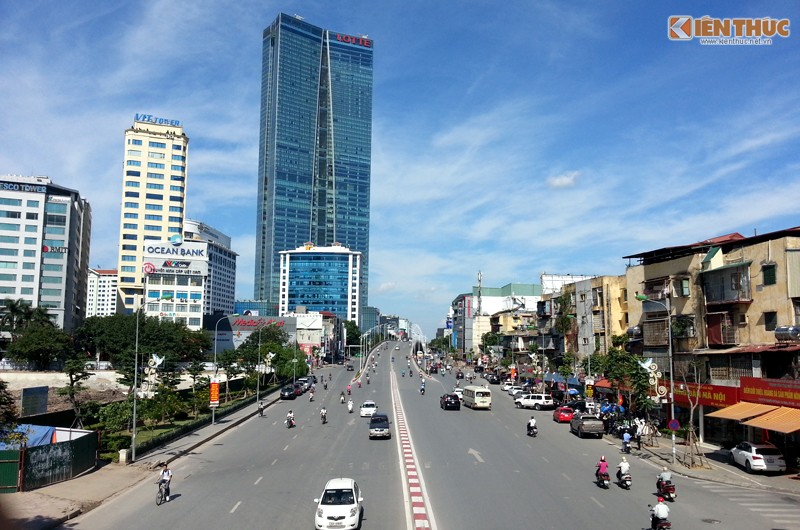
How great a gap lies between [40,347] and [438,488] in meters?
77.4

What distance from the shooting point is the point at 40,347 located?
275 feet

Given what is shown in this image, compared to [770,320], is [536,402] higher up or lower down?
lower down

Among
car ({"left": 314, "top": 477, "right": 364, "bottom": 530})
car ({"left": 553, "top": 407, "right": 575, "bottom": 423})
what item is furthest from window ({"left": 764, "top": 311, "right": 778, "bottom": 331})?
car ({"left": 314, "top": 477, "right": 364, "bottom": 530})

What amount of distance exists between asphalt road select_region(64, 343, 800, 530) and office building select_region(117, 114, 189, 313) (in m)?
109

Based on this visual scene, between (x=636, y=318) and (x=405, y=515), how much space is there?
41.3 m

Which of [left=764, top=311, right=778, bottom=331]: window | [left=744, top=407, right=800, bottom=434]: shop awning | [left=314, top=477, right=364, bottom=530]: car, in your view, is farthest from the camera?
[left=764, top=311, right=778, bottom=331]: window

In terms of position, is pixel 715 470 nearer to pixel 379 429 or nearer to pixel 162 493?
pixel 379 429

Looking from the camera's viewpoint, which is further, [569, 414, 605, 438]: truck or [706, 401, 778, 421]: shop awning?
[569, 414, 605, 438]: truck

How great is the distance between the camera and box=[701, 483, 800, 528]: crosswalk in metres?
21.2

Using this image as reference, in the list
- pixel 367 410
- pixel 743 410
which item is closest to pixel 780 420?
pixel 743 410

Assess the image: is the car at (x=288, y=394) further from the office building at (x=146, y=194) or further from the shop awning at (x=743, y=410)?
the office building at (x=146, y=194)

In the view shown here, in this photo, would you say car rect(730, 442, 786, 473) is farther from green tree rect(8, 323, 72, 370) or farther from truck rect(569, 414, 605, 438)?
green tree rect(8, 323, 72, 370)

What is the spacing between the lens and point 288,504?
22.8m

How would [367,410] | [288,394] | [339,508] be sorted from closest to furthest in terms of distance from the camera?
[339,508], [367,410], [288,394]
